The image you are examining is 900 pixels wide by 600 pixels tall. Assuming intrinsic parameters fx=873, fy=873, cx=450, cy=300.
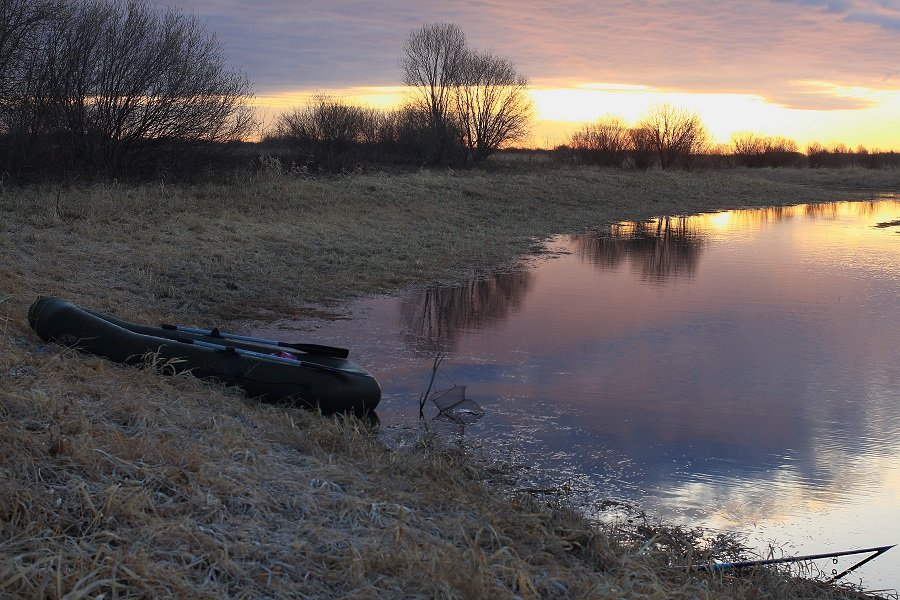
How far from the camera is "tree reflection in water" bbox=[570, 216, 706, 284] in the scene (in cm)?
1623

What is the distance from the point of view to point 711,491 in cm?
576

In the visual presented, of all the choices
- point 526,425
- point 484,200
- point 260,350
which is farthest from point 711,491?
point 484,200

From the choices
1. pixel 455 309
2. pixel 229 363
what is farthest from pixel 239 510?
pixel 455 309

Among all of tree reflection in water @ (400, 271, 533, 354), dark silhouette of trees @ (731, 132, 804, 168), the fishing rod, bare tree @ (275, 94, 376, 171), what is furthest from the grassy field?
dark silhouette of trees @ (731, 132, 804, 168)

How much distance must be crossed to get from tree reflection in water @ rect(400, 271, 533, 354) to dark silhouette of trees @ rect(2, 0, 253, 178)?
1013cm

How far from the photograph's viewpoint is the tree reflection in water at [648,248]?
639 inches

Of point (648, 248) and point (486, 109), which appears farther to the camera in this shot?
point (486, 109)

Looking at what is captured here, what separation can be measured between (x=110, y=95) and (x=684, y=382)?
54.8 feet

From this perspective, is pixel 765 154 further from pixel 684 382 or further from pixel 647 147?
pixel 684 382

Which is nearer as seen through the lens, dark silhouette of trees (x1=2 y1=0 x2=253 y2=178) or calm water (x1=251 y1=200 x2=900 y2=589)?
calm water (x1=251 y1=200 x2=900 y2=589)

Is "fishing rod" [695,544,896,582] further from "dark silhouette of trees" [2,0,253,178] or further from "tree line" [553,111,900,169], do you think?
"tree line" [553,111,900,169]

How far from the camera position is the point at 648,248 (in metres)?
19.5

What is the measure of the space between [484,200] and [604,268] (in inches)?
390

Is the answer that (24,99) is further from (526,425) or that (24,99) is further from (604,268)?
(526,425)
